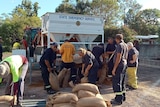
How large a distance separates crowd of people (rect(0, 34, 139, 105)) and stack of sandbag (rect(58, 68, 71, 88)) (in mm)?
110

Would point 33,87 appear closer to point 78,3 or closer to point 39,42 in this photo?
point 39,42

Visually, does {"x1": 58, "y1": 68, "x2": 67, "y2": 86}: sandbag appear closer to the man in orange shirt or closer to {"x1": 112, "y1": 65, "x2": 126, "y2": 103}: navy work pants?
the man in orange shirt

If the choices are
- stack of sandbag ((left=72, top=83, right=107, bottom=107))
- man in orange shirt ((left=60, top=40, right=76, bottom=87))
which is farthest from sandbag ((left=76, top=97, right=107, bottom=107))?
man in orange shirt ((left=60, top=40, right=76, bottom=87))

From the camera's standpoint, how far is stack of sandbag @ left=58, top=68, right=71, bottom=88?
8.22 metres

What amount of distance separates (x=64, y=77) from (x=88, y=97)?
326 cm

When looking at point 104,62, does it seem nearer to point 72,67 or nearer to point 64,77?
point 72,67

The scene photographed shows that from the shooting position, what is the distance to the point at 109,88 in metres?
8.37

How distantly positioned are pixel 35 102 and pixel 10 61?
91 cm

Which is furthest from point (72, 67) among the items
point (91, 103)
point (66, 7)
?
point (66, 7)

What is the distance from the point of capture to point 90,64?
730cm

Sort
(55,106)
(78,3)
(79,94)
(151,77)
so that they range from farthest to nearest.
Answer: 1. (78,3)
2. (151,77)
3. (79,94)
4. (55,106)

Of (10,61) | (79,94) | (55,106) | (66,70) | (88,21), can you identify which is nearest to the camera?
(10,61)

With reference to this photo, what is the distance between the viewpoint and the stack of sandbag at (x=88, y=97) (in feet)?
16.1

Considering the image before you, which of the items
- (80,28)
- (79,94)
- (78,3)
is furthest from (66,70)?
(78,3)
